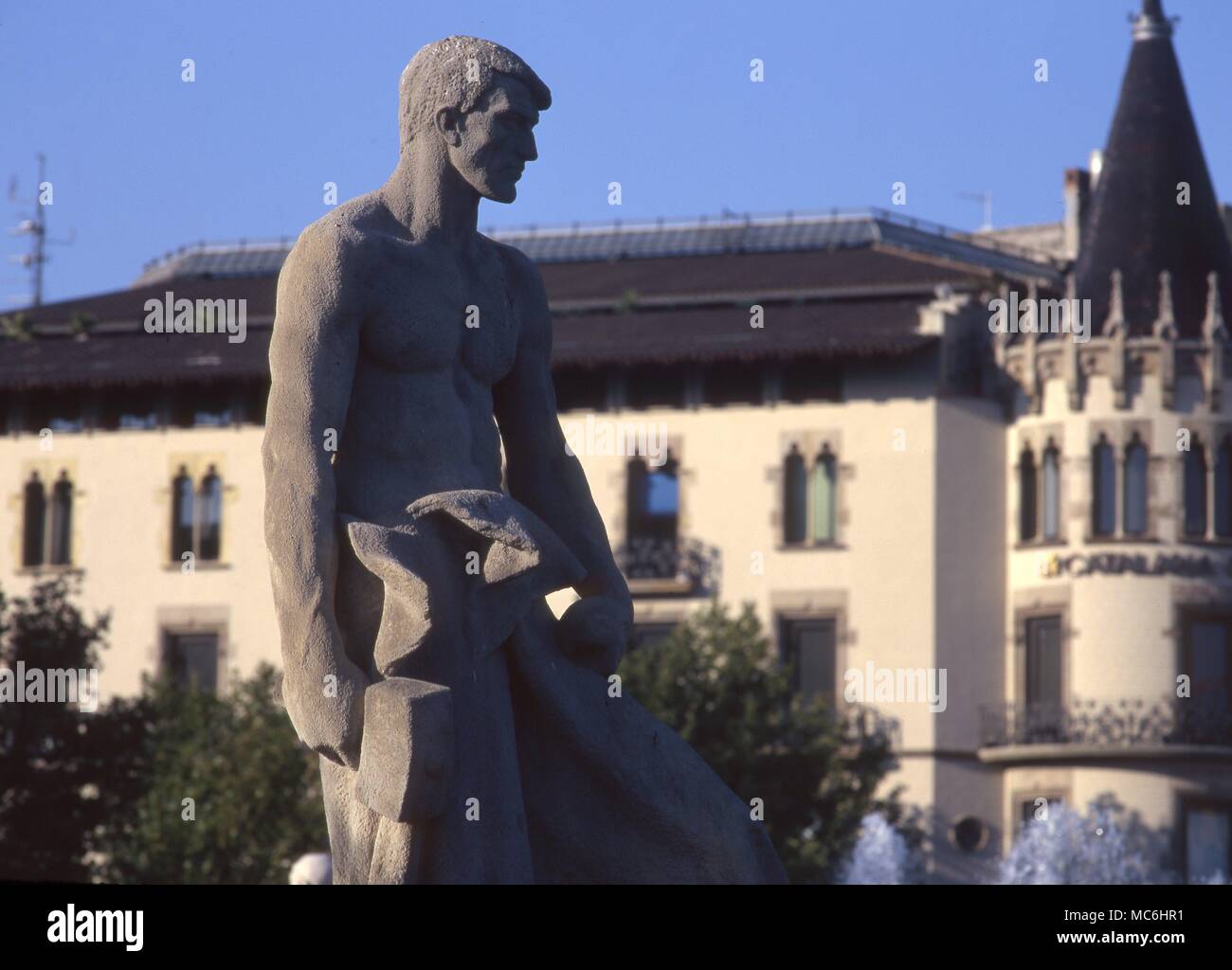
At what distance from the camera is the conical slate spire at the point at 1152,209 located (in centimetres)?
7425

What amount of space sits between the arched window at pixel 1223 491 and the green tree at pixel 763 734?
A: 1127 cm

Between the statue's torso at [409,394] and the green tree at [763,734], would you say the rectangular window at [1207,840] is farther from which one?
the statue's torso at [409,394]

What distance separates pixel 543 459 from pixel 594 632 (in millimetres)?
769

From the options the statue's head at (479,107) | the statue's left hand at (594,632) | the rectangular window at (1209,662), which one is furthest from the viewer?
the rectangular window at (1209,662)

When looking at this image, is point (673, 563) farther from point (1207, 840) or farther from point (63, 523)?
point (63, 523)

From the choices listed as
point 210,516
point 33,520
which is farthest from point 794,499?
point 33,520

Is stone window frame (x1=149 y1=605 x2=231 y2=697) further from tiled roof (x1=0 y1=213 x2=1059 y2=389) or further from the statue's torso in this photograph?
the statue's torso

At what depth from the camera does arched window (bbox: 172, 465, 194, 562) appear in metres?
77.6

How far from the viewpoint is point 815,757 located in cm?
6091

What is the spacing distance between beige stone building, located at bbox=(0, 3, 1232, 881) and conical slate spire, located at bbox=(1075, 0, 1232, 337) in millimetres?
74

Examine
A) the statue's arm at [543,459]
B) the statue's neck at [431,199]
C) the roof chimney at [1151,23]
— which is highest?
the roof chimney at [1151,23]

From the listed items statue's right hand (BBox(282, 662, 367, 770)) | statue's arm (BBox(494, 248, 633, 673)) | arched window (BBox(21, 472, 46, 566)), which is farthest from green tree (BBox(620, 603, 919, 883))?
statue's right hand (BBox(282, 662, 367, 770))

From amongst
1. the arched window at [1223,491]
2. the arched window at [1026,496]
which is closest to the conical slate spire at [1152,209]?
the arched window at [1223,491]
